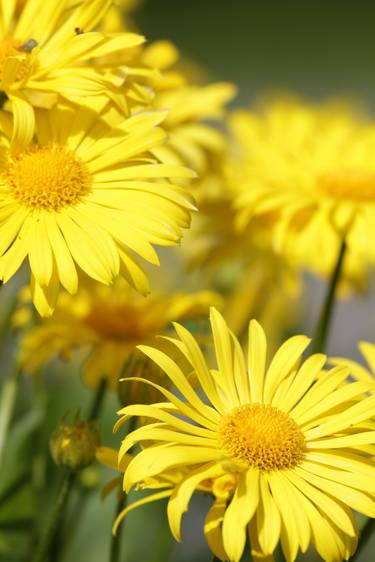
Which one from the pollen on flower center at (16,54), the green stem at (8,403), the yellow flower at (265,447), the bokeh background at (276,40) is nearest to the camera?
the yellow flower at (265,447)

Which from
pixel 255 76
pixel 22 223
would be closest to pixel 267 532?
pixel 22 223

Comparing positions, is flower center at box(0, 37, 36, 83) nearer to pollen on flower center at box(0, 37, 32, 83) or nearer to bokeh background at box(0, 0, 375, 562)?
pollen on flower center at box(0, 37, 32, 83)

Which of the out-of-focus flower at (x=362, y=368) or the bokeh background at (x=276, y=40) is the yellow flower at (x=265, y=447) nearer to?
the out-of-focus flower at (x=362, y=368)

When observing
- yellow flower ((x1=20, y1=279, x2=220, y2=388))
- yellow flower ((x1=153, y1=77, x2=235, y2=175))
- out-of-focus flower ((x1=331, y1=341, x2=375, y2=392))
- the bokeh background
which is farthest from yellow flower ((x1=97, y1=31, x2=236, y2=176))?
the bokeh background

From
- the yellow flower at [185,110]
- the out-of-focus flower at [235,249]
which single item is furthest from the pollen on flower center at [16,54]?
the out-of-focus flower at [235,249]

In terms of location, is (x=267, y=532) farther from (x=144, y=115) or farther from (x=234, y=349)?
(x=144, y=115)
